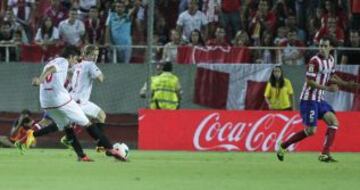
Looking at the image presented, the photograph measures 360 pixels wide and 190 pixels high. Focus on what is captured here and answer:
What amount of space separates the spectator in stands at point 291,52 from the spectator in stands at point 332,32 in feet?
1.37

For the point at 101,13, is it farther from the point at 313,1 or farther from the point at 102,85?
the point at 313,1

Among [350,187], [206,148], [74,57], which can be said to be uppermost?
[74,57]

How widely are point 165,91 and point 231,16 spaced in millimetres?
2716

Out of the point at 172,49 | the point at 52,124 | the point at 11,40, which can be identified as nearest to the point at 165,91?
the point at 172,49

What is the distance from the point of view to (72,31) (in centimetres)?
2147

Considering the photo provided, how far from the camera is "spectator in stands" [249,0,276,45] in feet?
71.2

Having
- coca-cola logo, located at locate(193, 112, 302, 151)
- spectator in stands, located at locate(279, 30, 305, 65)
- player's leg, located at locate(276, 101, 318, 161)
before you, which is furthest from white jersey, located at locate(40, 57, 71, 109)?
spectator in stands, located at locate(279, 30, 305, 65)

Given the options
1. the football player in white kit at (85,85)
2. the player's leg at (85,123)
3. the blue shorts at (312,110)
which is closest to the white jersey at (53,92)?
the player's leg at (85,123)

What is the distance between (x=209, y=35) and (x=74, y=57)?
655 cm

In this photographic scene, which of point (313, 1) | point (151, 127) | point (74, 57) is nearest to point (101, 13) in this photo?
point (151, 127)

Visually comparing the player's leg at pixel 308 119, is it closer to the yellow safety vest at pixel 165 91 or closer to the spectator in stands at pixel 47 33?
the yellow safety vest at pixel 165 91

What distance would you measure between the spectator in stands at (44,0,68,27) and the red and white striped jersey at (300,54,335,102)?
7.20m

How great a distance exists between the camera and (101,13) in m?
22.0

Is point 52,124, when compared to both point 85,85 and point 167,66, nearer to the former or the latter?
point 85,85
